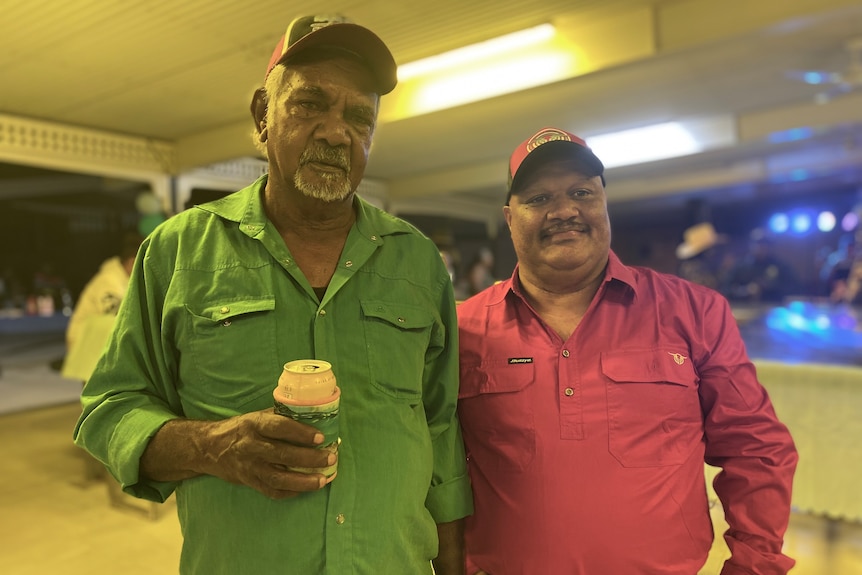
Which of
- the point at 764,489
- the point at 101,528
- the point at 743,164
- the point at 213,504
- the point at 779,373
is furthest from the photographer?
the point at 743,164

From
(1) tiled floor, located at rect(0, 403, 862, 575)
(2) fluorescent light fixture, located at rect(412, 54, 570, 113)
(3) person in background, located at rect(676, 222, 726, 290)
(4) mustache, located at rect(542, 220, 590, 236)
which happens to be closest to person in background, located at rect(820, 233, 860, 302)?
(3) person in background, located at rect(676, 222, 726, 290)

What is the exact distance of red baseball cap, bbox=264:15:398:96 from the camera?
41.7 inches

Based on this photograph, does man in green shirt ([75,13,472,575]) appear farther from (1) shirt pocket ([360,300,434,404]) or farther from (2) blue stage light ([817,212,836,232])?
(2) blue stage light ([817,212,836,232])

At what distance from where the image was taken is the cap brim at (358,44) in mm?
1056

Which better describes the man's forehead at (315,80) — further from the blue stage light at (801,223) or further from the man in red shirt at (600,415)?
the blue stage light at (801,223)

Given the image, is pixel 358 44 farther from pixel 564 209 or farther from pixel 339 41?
pixel 564 209

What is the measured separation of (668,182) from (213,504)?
8.71 metres

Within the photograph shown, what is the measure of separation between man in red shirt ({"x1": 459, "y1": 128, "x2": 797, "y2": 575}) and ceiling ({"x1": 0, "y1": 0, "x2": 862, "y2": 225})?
2.06 metres

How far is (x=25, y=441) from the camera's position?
464cm

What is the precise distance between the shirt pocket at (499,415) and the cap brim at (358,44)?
0.70 metres

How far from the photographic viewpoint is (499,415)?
1.33 metres

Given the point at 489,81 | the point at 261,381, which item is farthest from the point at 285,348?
the point at 489,81

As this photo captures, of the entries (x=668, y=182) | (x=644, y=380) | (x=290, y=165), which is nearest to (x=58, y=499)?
(x=290, y=165)

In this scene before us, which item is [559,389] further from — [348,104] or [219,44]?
[219,44]
